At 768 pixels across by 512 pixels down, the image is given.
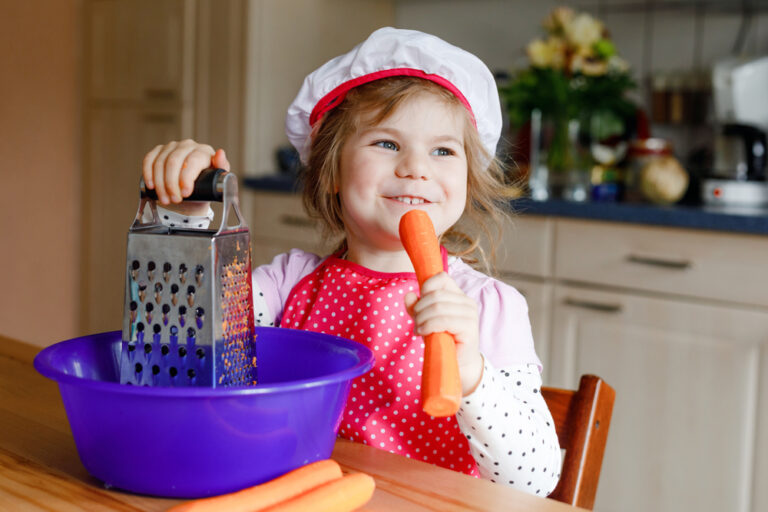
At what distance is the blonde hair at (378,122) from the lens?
102cm

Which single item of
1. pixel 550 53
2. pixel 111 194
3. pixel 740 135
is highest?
pixel 550 53

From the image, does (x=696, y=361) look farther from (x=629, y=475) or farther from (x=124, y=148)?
(x=124, y=148)

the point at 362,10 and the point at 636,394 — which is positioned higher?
the point at 362,10

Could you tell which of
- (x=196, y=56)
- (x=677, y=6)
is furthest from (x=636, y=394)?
(x=196, y=56)

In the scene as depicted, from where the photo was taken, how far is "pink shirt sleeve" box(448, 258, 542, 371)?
3.16 ft

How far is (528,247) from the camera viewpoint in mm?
2148

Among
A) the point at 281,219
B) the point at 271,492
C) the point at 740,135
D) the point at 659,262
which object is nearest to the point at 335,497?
the point at 271,492

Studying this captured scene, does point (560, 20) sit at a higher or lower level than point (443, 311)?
higher

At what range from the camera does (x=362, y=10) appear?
305 cm

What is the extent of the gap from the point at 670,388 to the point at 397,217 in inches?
48.3

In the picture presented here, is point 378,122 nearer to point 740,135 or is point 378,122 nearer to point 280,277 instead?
point 280,277

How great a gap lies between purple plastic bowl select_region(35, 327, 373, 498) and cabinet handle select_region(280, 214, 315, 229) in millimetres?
1867

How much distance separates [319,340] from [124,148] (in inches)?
97.4

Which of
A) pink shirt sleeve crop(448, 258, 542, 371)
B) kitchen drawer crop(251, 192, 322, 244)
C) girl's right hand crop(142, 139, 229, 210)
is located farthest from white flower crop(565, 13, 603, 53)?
girl's right hand crop(142, 139, 229, 210)
